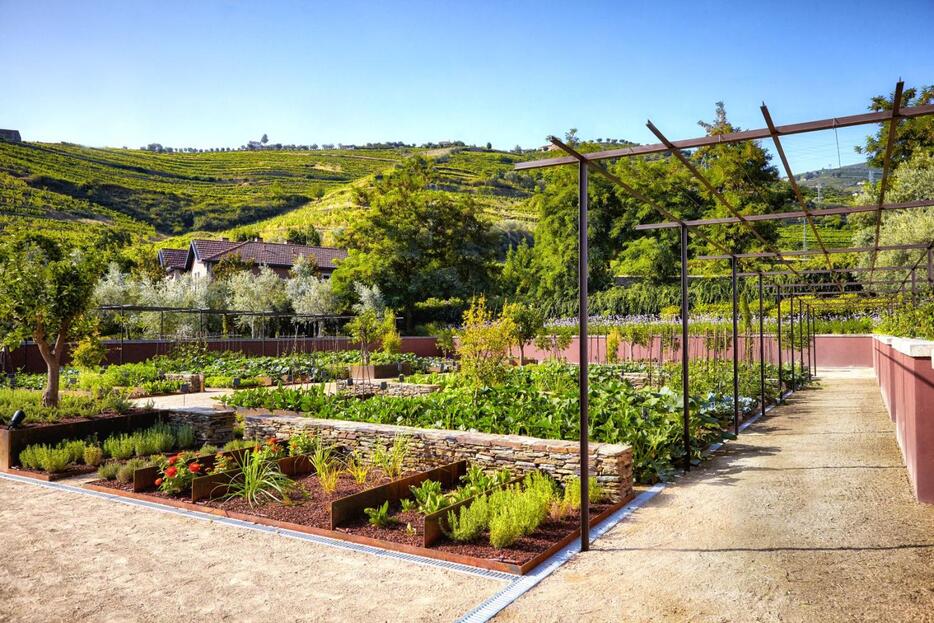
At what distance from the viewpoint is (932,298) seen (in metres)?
12.4

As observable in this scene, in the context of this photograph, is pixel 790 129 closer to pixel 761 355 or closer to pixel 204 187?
pixel 761 355

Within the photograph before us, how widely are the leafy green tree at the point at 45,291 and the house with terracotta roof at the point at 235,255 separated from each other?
32626mm

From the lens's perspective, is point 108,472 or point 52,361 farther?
point 52,361

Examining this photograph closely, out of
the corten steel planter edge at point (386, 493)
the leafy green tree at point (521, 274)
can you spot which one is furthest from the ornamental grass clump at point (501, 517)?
the leafy green tree at point (521, 274)

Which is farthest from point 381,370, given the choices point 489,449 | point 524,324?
point 489,449

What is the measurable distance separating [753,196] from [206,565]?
35882 millimetres

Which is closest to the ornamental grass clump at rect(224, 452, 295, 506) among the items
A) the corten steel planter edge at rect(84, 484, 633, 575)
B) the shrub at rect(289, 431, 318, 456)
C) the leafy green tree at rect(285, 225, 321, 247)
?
the corten steel planter edge at rect(84, 484, 633, 575)

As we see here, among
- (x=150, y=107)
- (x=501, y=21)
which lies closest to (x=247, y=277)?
(x=150, y=107)

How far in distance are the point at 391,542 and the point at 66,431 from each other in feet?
18.3

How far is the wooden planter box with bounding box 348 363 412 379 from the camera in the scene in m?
20.4

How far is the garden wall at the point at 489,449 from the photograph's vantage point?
609 centimetres

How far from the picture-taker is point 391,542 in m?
4.93

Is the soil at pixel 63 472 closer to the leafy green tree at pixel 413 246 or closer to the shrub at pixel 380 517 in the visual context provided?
the shrub at pixel 380 517

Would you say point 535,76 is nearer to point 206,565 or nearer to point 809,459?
point 809,459
